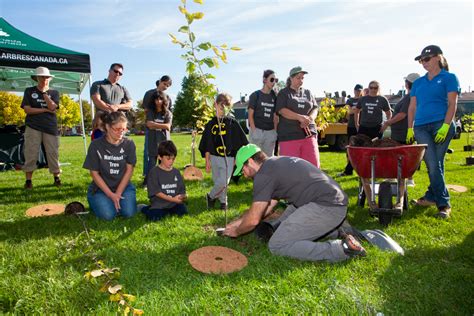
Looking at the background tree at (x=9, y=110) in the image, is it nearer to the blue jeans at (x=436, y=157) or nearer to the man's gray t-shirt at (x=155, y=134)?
the man's gray t-shirt at (x=155, y=134)

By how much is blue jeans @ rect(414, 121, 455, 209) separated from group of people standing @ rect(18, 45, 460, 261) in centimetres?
1

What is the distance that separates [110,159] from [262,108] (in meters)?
2.70

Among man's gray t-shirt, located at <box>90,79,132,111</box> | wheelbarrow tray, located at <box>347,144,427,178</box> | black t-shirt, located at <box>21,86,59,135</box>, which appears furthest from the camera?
black t-shirt, located at <box>21,86,59,135</box>

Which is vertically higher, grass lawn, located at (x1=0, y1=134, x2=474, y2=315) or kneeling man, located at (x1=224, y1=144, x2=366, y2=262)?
kneeling man, located at (x1=224, y1=144, x2=366, y2=262)

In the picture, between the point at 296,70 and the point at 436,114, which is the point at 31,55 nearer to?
the point at 296,70

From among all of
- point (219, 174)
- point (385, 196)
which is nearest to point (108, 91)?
point (219, 174)

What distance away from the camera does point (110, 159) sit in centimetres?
456

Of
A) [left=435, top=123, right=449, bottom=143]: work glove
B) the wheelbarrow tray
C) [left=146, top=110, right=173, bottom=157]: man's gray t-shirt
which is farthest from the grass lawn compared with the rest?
[left=146, top=110, right=173, bottom=157]: man's gray t-shirt

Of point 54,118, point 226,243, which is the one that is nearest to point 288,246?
point 226,243

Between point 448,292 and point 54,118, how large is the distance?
7.05m

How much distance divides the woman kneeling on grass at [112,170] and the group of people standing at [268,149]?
0.04ft

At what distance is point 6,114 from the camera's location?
45.6 m

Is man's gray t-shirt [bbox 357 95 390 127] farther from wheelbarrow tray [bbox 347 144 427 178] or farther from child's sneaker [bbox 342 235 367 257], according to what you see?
child's sneaker [bbox 342 235 367 257]

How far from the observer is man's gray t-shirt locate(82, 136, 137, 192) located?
4438mm
